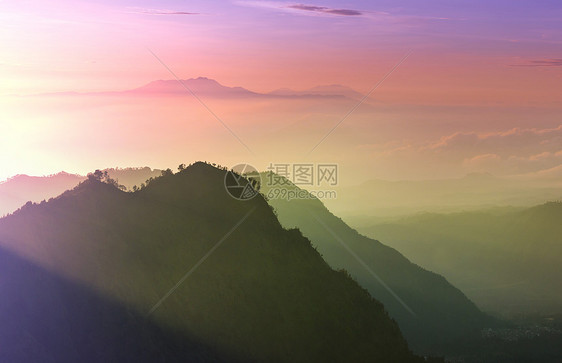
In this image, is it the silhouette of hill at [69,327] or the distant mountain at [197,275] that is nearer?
the silhouette of hill at [69,327]

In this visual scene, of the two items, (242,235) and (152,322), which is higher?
(242,235)

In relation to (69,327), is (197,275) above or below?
above

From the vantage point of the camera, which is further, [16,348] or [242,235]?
[242,235]

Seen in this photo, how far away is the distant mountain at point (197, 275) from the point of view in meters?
93.7

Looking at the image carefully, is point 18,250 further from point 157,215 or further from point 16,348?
point 157,215

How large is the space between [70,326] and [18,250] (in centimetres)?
1494

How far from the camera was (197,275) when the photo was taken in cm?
10156

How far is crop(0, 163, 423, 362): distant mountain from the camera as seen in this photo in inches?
3688

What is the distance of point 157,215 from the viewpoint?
350 feet

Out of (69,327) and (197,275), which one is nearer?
(69,327)

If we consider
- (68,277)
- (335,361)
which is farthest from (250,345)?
(68,277)

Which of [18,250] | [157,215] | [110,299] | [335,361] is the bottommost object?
[335,361]

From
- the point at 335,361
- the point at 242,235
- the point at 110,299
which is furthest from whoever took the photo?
the point at 242,235

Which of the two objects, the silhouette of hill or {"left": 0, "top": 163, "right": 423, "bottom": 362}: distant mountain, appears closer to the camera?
the silhouette of hill
